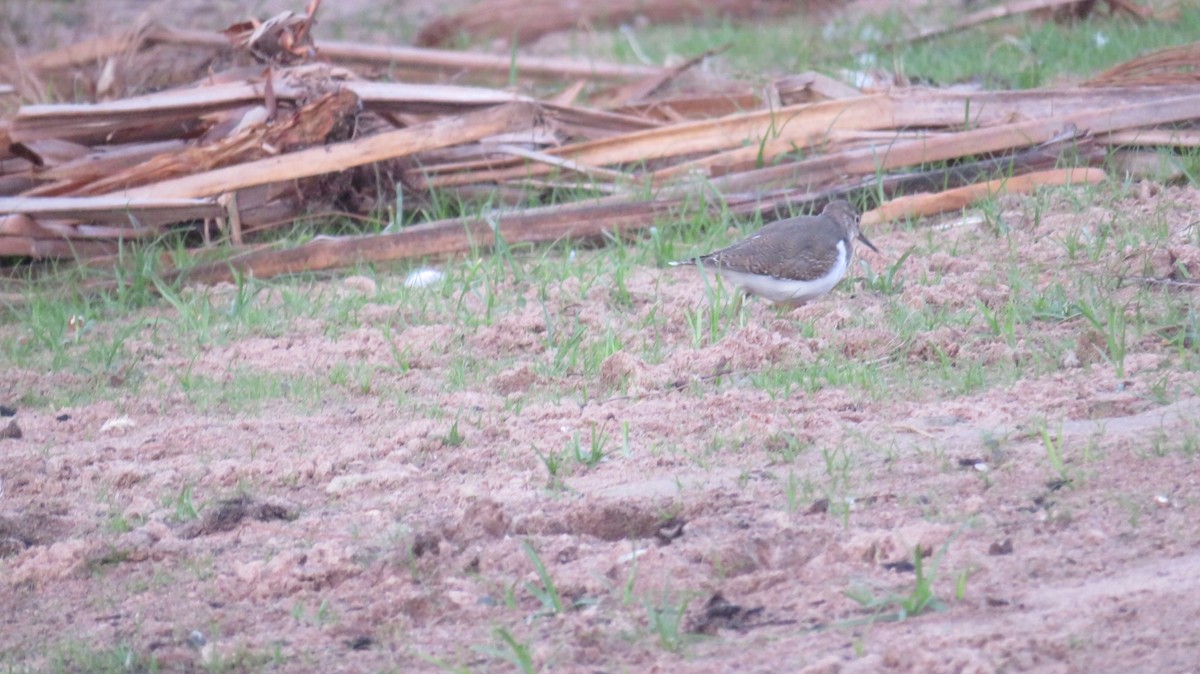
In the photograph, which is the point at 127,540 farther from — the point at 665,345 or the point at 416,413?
the point at 665,345

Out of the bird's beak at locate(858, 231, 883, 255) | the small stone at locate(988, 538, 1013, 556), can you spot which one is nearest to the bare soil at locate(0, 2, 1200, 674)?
the small stone at locate(988, 538, 1013, 556)

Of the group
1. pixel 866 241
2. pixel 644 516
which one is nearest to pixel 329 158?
pixel 866 241

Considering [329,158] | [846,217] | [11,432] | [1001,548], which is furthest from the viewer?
[329,158]

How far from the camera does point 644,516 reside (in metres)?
3.88

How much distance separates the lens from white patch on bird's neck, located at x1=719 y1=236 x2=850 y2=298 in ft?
18.5

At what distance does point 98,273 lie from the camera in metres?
6.95

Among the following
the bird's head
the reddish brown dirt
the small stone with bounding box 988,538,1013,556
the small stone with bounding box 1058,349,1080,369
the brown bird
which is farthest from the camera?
the bird's head

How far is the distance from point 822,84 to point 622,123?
1.21 metres

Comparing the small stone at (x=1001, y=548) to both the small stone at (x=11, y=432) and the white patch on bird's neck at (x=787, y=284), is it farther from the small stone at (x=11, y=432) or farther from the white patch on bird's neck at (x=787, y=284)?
the small stone at (x=11, y=432)

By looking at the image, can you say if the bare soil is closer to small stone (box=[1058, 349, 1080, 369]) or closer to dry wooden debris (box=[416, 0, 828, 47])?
small stone (box=[1058, 349, 1080, 369])

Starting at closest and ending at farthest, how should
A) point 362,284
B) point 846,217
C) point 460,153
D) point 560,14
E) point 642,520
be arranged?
point 642,520, point 846,217, point 362,284, point 460,153, point 560,14

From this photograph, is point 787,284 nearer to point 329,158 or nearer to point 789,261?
point 789,261

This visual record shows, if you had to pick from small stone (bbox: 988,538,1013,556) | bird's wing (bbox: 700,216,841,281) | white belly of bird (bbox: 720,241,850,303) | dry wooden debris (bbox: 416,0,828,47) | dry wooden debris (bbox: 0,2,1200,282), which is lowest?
small stone (bbox: 988,538,1013,556)

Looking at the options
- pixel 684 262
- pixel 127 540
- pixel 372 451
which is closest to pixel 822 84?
pixel 684 262
